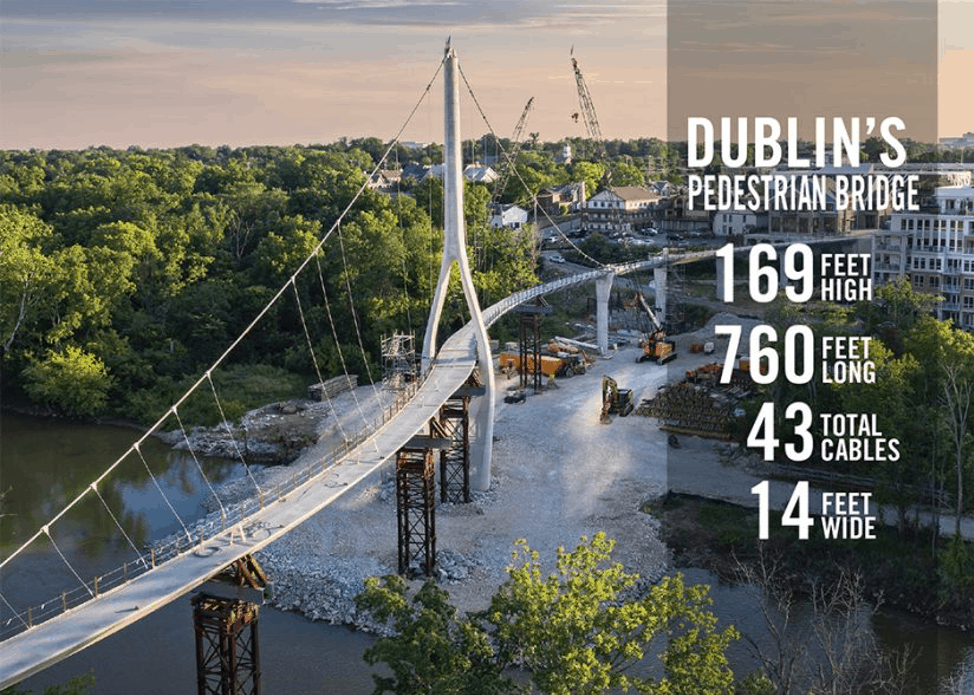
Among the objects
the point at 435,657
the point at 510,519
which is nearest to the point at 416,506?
the point at 510,519

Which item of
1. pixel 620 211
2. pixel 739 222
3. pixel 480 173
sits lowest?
pixel 739 222

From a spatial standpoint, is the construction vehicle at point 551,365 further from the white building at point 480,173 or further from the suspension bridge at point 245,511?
the white building at point 480,173

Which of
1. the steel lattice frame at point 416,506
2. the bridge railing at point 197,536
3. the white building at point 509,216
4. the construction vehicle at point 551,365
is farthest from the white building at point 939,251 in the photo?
the steel lattice frame at point 416,506

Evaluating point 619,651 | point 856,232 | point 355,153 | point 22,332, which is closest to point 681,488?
point 619,651

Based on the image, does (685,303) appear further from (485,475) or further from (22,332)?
(22,332)

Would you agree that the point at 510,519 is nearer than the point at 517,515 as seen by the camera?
Yes

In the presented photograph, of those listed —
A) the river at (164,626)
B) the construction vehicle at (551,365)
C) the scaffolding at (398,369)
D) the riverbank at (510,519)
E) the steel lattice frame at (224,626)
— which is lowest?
the river at (164,626)

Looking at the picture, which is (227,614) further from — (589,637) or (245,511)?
(589,637)
